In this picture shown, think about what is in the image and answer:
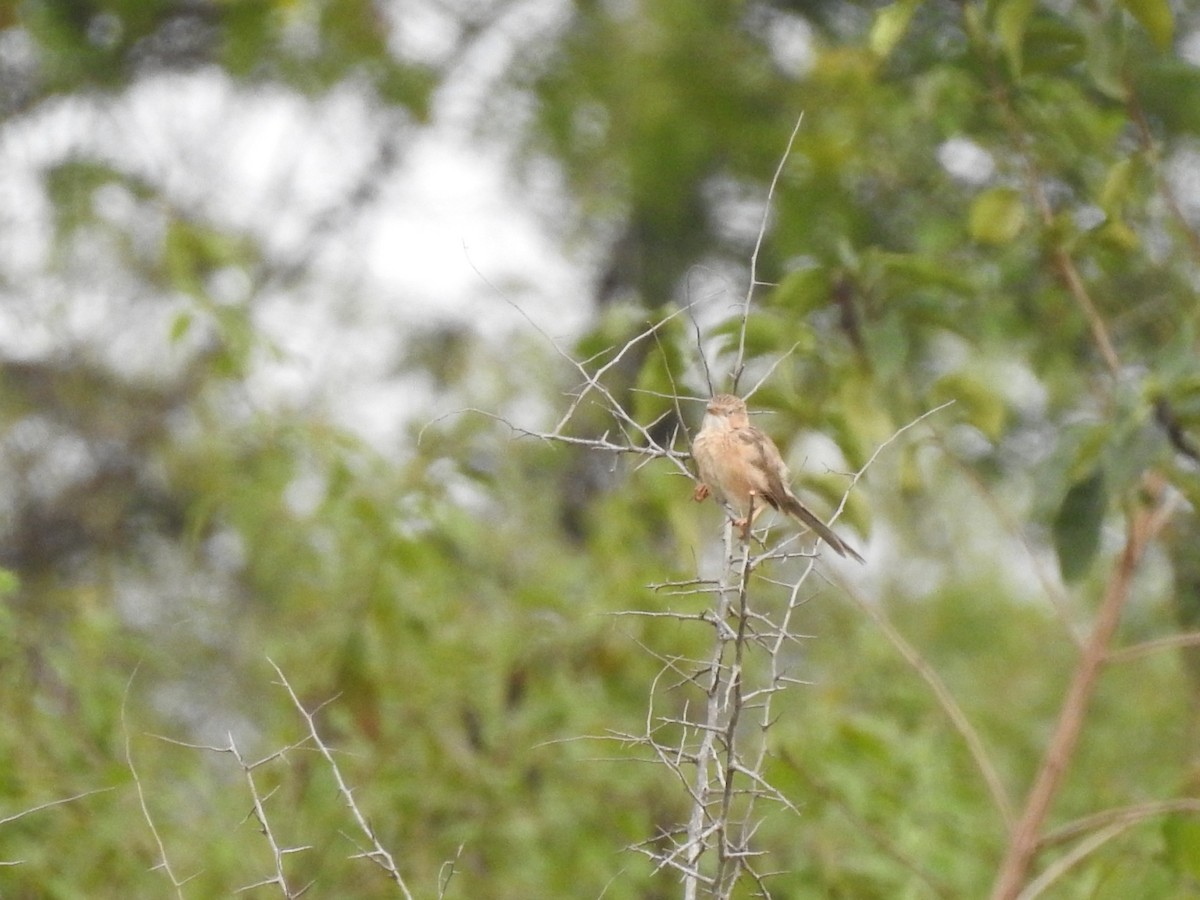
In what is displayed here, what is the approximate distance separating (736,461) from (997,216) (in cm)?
127

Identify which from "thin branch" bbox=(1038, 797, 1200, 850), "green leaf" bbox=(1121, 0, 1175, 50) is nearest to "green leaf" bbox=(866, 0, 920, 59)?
"green leaf" bbox=(1121, 0, 1175, 50)

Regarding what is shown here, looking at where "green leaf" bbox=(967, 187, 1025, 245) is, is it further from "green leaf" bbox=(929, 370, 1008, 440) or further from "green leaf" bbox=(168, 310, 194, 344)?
"green leaf" bbox=(168, 310, 194, 344)

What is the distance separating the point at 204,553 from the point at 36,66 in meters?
2.62

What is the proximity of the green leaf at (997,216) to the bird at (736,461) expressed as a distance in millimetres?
1080

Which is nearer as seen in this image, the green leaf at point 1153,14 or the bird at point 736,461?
the bird at point 736,461

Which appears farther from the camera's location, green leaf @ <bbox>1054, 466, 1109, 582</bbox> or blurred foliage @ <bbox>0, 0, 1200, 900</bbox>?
blurred foliage @ <bbox>0, 0, 1200, 900</bbox>

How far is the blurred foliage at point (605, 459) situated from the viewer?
4.06m

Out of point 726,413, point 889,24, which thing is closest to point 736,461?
point 726,413

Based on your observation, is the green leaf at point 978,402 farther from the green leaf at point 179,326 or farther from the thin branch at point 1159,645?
the green leaf at point 179,326

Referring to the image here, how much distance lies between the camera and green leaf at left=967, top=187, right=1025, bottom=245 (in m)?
Answer: 4.16

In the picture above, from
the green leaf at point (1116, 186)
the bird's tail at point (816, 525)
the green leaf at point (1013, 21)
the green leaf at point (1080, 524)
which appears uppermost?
the green leaf at point (1013, 21)

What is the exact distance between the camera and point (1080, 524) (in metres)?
3.75

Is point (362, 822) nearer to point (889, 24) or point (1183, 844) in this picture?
point (1183, 844)

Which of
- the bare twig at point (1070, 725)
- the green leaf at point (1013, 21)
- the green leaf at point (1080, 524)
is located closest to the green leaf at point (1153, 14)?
the green leaf at point (1013, 21)
